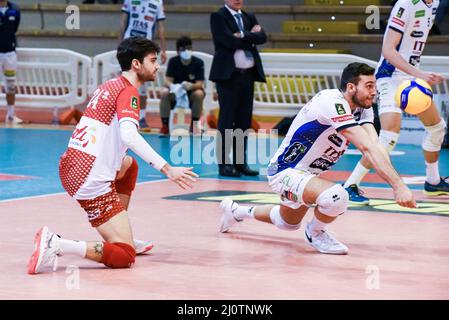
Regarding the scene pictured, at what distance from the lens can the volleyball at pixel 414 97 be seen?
800 centimetres

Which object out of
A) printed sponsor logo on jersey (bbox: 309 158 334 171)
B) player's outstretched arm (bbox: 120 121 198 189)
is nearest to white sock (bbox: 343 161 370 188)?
printed sponsor logo on jersey (bbox: 309 158 334 171)

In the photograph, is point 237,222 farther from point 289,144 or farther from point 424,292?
point 424,292

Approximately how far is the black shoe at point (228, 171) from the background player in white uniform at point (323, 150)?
418 cm

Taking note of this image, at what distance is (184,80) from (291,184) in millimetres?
9584

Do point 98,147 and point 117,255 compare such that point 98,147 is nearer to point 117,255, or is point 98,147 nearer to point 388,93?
point 117,255

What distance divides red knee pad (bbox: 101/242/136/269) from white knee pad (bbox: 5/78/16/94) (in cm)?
1207

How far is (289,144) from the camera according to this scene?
7.21 m

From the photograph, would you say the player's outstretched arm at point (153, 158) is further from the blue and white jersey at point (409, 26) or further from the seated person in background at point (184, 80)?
the seated person in background at point (184, 80)

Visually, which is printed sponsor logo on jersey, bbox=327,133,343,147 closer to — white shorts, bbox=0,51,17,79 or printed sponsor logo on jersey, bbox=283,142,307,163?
printed sponsor logo on jersey, bbox=283,142,307,163

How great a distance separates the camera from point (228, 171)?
458 inches

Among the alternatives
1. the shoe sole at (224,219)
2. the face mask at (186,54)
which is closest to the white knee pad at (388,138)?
the shoe sole at (224,219)

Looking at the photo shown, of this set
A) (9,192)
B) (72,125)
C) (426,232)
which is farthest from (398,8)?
(72,125)

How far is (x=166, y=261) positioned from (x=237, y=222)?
1.41 m

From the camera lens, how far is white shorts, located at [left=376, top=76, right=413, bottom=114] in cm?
970
